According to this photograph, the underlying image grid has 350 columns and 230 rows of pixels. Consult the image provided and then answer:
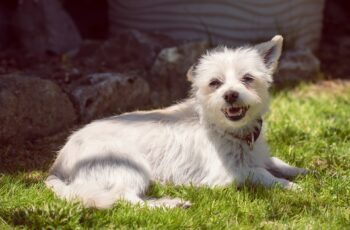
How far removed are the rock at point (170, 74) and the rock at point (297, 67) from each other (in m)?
1.30

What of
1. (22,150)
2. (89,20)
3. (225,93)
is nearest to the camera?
(225,93)

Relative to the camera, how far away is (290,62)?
8.55 m

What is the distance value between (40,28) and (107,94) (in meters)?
1.77

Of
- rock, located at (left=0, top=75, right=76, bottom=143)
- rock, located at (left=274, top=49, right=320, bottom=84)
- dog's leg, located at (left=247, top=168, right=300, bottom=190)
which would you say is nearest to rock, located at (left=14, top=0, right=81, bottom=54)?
rock, located at (left=0, top=75, right=76, bottom=143)

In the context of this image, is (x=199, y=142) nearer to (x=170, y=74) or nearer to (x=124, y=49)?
(x=170, y=74)

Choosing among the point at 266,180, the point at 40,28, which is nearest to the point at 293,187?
the point at 266,180

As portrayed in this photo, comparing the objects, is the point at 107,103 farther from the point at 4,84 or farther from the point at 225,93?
the point at 225,93

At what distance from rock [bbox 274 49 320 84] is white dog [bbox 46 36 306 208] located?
3.10 meters

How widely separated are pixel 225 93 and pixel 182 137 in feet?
2.10

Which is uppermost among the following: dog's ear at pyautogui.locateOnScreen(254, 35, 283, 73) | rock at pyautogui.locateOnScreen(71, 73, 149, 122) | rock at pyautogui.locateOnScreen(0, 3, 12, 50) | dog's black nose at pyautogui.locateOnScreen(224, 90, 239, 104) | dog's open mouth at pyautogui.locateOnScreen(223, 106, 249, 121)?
dog's ear at pyautogui.locateOnScreen(254, 35, 283, 73)

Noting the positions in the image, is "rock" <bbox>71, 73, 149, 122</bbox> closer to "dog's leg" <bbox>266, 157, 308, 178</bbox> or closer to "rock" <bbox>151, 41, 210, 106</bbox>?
"rock" <bbox>151, 41, 210, 106</bbox>

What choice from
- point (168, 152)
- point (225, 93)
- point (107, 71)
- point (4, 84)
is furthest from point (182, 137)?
point (107, 71)

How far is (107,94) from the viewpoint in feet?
23.6

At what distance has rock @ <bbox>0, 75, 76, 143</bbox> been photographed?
6305 mm
